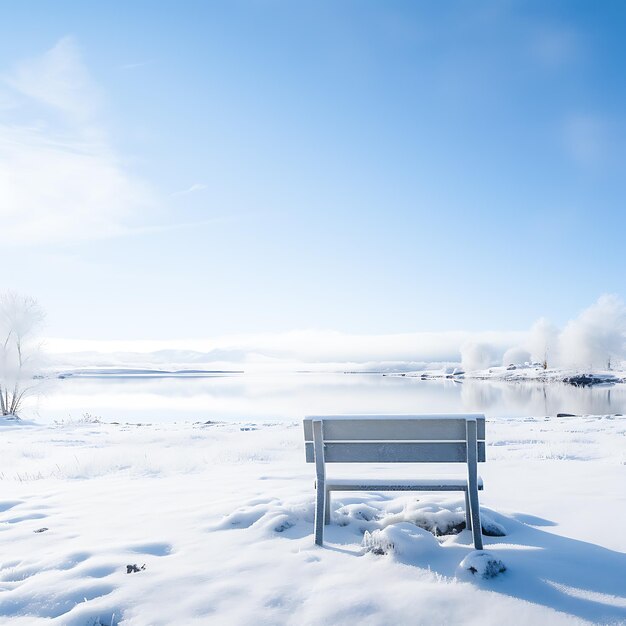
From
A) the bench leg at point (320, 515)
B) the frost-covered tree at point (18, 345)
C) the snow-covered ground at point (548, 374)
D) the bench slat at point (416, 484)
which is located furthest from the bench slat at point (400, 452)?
the snow-covered ground at point (548, 374)

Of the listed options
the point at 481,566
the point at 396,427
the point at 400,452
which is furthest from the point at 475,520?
the point at 396,427

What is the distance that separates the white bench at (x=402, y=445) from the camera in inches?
161

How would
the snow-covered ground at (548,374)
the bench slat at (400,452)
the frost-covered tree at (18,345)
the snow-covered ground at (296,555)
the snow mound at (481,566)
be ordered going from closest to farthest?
the snow-covered ground at (296,555)
the snow mound at (481,566)
the bench slat at (400,452)
the frost-covered tree at (18,345)
the snow-covered ground at (548,374)

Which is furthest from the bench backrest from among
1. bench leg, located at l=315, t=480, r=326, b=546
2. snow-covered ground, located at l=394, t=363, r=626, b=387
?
snow-covered ground, located at l=394, t=363, r=626, b=387

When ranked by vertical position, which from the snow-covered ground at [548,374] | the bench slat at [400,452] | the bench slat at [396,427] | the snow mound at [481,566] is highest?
the bench slat at [396,427]

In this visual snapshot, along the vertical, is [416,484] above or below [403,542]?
above

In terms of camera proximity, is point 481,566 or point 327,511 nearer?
point 481,566

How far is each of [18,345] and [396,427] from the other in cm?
3136

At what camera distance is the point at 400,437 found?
4191 millimetres

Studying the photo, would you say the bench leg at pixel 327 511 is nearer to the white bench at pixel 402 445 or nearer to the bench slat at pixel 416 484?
the white bench at pixel 402 445

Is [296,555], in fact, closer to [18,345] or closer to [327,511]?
[327,511]

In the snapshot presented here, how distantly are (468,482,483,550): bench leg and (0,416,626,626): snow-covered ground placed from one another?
142 mm

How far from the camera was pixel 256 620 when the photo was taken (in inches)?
122

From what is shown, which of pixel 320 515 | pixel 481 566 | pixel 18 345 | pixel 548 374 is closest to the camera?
pixel 481 566
